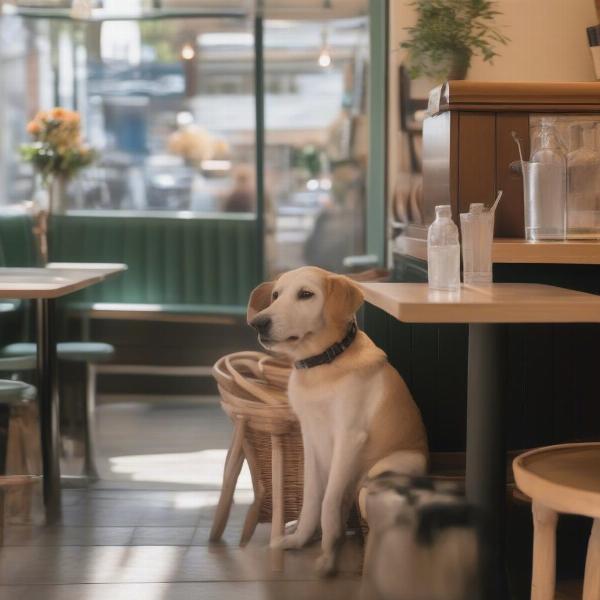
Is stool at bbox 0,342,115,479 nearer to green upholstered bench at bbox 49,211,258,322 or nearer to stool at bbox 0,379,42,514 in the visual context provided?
stool at bbox 0,379,42,514

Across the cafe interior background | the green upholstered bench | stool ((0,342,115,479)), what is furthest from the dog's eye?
the green upholstered bench

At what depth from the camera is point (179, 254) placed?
23.5ft

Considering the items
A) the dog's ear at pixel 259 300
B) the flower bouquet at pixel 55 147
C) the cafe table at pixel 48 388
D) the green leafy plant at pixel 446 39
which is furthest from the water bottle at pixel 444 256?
the flower bouquet at pixel 55 147

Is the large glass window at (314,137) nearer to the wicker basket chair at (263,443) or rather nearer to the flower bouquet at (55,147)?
the flower bouquet at (55,147)

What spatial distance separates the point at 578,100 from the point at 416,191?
1740 mm

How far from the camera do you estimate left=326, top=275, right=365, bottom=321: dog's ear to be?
327 cm

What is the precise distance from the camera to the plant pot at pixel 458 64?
5344mm

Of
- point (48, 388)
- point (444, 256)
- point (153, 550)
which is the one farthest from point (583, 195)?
point (48, 388)

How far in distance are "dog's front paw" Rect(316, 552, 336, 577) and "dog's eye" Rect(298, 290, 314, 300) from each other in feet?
2.43

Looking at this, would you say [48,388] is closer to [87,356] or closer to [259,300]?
[87,356]

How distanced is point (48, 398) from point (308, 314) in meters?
1.55

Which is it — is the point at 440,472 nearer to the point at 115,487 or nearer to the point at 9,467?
the point at 115,487

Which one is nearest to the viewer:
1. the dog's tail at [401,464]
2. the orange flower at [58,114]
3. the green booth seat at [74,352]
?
the dog's tail at [401,464]

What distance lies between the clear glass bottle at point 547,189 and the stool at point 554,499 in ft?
2.26
